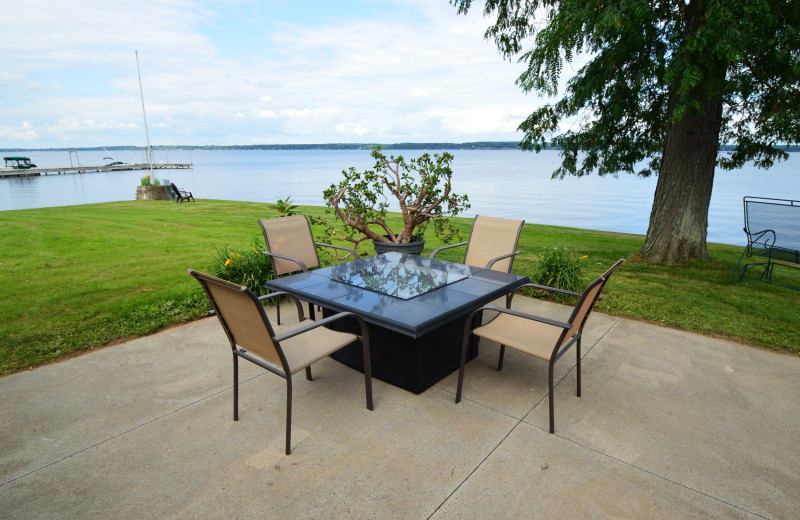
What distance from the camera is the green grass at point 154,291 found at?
147 inches

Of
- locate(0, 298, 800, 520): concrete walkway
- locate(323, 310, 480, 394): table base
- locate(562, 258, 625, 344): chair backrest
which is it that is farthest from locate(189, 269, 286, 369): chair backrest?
locate(562, 258, 625, 344): chair backrest

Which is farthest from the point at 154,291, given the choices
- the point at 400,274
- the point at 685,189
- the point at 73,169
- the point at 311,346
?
the point at 73,169

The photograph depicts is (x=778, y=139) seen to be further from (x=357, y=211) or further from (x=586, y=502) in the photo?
(x=586, y=502)

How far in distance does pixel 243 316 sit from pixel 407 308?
101 centimetres

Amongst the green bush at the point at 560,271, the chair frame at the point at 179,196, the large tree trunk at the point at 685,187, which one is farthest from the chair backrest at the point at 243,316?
the chair frame at the point at 179,196

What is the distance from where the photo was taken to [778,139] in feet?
22.6

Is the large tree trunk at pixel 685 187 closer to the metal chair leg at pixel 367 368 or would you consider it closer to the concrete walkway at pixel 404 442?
the concrete walkway at pixel 404 442

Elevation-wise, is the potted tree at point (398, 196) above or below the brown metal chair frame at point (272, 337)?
above

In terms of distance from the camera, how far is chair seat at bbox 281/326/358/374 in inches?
90.6

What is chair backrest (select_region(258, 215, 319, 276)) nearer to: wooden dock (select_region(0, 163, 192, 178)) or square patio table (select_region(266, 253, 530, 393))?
square patio table (select_region(266, 253, 530, 393))

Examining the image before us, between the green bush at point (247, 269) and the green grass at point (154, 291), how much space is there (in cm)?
41

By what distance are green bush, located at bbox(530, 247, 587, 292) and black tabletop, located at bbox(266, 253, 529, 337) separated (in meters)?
1.60

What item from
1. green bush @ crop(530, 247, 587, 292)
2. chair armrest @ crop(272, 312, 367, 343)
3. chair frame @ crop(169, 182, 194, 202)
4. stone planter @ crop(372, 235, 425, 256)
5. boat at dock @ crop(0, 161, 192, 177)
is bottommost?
green bush @ crop(530, 247, 587, 292)

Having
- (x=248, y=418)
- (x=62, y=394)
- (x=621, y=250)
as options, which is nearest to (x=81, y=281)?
(x=62, y=394)
